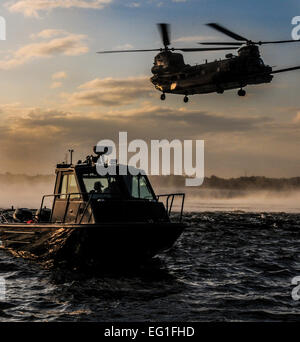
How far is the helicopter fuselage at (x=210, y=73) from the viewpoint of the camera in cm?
3047

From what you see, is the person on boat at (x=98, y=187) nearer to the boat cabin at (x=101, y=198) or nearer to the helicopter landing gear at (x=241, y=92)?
the boat cabin at (x=101, y=198)

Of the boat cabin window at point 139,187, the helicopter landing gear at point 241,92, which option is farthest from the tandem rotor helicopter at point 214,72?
the boat cabin window at point 139,187

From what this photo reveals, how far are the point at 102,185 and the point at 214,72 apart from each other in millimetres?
19433

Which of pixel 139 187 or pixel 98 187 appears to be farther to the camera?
pixel 139 187

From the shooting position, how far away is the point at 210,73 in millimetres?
32125

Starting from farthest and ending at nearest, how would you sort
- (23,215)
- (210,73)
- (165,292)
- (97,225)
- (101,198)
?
(210,73), (23,215), (101,198), (97,225), (165,292)

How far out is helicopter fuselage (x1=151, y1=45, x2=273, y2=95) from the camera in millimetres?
30469

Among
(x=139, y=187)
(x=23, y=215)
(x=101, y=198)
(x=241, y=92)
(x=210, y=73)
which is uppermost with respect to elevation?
(x=210, y=73)

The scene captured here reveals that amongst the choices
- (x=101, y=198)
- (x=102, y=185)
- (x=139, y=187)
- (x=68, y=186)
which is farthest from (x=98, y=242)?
(x=139, y=187)

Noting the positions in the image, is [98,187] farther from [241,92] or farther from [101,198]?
[241,92]

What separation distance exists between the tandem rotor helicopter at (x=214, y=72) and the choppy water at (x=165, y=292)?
54.0ft

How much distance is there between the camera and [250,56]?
101 feet

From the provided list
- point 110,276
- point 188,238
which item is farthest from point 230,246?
point 110,276

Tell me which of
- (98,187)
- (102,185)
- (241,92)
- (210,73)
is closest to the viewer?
(98,187)
